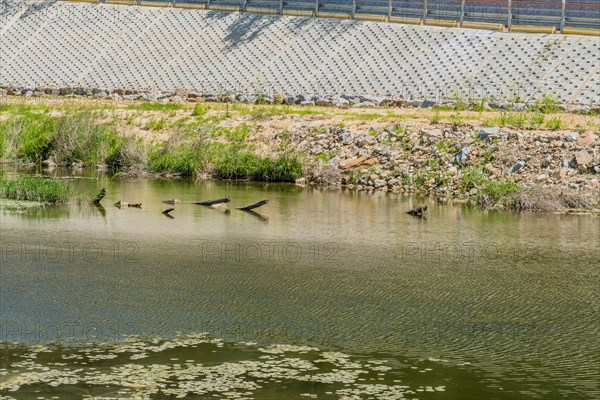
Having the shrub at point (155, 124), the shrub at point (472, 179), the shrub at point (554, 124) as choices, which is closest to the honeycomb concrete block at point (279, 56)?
the shrub at point (554, 124)

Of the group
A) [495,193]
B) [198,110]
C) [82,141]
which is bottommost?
[495,193]

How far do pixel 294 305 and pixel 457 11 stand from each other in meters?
38.3

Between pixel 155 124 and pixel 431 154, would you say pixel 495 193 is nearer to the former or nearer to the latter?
pixel 431 154

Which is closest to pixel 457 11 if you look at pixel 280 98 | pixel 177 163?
pixel 280 98

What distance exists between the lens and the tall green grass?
29.1 metres

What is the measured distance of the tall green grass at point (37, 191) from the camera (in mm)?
29078

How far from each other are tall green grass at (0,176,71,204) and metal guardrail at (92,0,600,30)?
2799cm

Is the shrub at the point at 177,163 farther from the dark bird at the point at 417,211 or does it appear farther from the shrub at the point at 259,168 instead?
the dark bird at the point at 417,211

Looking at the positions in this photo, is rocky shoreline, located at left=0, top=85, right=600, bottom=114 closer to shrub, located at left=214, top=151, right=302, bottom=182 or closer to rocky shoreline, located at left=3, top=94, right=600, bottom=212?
rocky shoreline, located at left=3, top=94, right=600, bottom=212

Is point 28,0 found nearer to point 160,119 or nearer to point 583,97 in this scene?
point 160,119

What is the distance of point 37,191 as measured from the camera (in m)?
29.4

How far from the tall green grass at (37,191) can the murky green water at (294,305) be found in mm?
1146

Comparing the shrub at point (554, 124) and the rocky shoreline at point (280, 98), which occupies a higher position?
the rocky shoreline at point (280, 98)

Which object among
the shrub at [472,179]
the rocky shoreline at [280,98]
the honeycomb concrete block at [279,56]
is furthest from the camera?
the honeycomb concrete block at [279,56]
